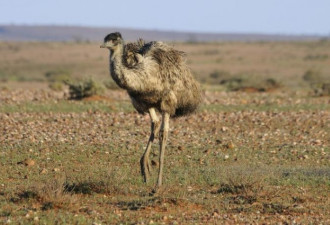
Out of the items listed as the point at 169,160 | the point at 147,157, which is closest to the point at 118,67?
the point at 147,157

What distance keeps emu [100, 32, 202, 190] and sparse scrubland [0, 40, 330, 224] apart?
72 centimetres

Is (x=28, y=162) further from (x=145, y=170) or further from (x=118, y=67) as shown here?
(x=118, y=67)

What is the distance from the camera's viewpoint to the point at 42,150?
14.5 meters

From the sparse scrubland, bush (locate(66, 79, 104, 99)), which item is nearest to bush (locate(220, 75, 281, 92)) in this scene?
the sparse scrubland

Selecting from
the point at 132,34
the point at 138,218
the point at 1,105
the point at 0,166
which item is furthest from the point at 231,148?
the point at 132,34

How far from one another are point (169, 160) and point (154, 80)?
2.71 metres

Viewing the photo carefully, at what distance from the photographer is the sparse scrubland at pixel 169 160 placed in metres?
9.97

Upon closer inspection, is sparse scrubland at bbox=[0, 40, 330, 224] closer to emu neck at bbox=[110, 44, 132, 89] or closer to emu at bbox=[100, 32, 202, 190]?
emu at bbox=[100, 32, 202, 190]

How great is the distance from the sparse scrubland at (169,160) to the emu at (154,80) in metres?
0.72

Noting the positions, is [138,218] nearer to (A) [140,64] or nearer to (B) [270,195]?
(B) [270,195]

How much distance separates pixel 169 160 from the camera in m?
14.2

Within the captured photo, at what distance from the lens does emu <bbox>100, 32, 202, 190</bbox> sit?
37.0 feet

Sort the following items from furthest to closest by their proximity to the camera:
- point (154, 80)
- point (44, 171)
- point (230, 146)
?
point (230, 146), point (44, 171), point (154, 80)

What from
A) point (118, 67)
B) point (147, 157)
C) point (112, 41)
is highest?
point (112, 41)
